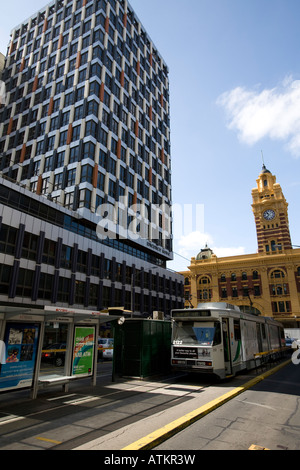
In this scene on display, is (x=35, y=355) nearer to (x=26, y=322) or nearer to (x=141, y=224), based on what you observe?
(x=26, y=322)

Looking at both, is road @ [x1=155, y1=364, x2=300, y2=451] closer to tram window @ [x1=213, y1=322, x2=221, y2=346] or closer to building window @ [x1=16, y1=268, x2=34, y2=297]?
tram window @ [x1=213, y1=322, x2=221, y2=346]

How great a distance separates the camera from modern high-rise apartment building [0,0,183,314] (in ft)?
103

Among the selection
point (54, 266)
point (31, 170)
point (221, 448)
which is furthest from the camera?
point (31, 170)

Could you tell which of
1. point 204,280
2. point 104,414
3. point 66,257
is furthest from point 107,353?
point 204,280

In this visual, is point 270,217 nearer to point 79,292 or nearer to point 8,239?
point 79,292

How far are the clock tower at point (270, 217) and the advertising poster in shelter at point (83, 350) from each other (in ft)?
184

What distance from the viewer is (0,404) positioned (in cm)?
914

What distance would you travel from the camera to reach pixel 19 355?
30.9ft

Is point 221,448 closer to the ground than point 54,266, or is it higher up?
closer to the ground

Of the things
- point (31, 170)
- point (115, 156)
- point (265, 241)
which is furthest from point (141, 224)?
point (265, 241)

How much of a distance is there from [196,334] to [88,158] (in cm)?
2838

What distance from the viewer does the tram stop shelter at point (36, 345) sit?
356 inches

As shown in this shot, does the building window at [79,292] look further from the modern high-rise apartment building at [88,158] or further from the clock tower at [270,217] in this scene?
the clock tower at [270,217]

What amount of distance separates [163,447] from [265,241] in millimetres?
63045
